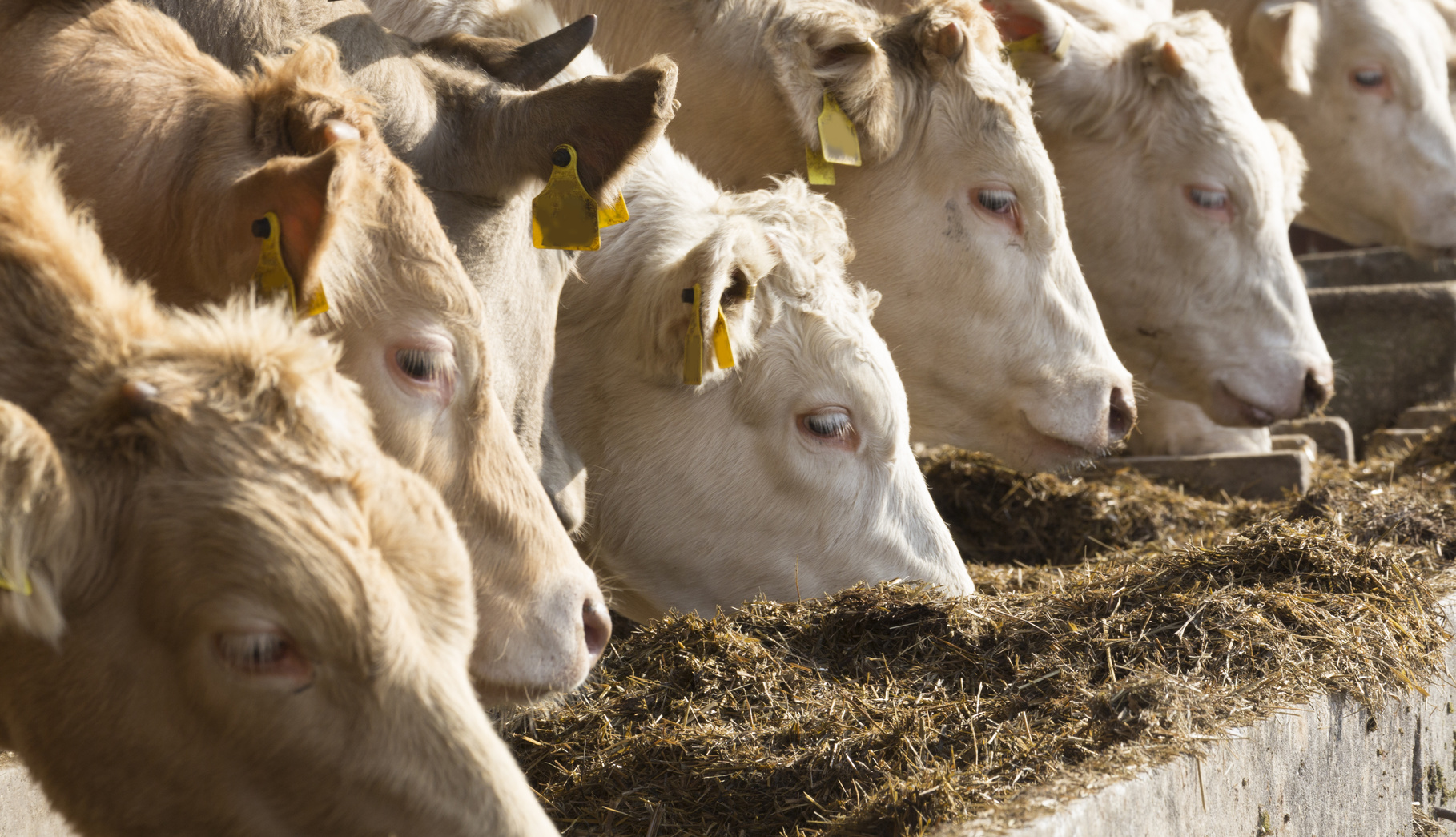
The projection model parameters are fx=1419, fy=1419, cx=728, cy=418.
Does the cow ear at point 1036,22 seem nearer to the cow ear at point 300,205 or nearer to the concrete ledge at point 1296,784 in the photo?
the concrete ledge at point 1296,784

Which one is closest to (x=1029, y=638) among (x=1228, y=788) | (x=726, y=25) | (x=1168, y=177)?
(x=1228, y=788)

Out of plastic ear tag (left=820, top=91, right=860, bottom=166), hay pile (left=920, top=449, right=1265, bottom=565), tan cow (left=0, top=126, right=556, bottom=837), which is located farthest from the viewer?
hay pile (left=920, top=449, right=1265, bottom=565)

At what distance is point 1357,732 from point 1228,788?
2.67 feet

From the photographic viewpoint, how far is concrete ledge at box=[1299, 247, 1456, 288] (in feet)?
33.6

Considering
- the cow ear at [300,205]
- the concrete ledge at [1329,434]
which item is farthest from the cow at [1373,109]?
the cow ear at [300,205]

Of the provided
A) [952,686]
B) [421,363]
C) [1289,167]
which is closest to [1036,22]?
[1289,167]

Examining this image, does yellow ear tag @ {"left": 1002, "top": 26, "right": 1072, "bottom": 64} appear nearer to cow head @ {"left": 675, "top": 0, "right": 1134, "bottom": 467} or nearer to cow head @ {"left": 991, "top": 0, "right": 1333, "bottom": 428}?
→ cow head @ {"left": 991, "top": 0, "right": 1333, "bottom": 428}

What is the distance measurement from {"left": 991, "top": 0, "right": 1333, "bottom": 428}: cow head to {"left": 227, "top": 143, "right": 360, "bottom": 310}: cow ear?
4.00 m

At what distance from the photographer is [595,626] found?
3.11m

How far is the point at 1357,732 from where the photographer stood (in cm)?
368

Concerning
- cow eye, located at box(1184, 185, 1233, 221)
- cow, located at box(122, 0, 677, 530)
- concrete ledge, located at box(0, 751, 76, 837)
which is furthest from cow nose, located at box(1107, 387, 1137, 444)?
concrete ledge, located at box(0, 751, 76, 837)

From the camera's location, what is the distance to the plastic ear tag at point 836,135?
4.84 metres

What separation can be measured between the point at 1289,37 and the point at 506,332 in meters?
5.72

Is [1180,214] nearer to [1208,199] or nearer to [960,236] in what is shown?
[1208,199]
